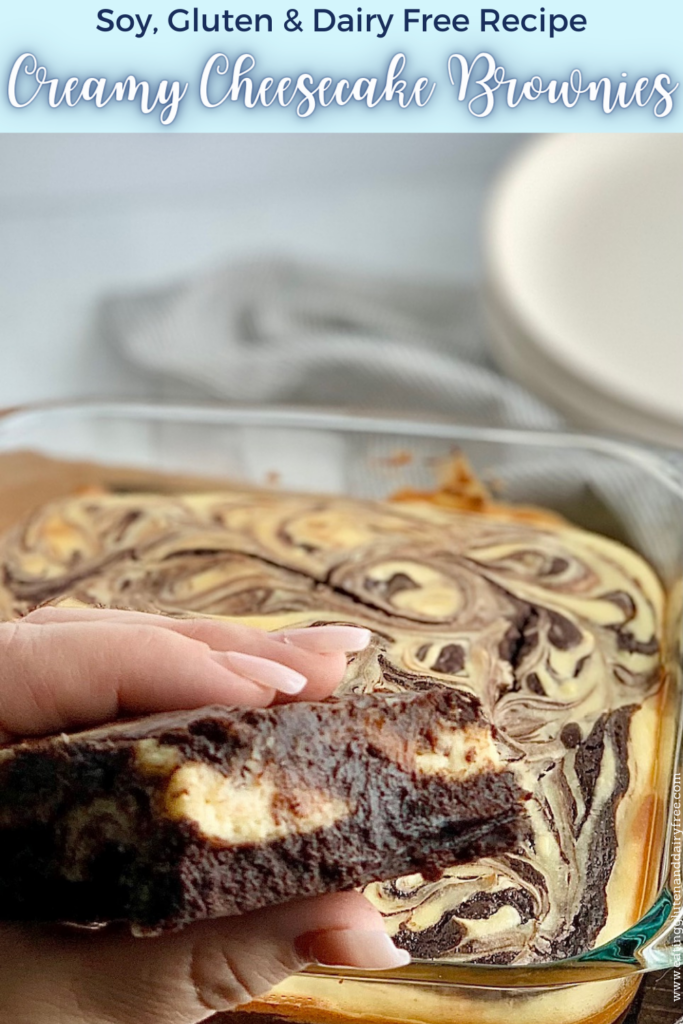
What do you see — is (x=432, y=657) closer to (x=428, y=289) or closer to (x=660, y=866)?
(x=660, y=866)

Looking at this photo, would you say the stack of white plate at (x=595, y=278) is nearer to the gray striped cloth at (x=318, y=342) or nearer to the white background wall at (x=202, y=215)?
the gray striped cloth at (x=318, y=342)

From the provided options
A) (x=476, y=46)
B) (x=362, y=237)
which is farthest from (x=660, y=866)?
(x=362, y=237)

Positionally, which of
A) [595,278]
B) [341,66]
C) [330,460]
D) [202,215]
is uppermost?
[202,215]

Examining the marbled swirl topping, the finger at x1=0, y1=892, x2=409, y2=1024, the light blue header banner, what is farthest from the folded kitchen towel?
the finger at x1=0, y1=892, x2=409, y2=1024

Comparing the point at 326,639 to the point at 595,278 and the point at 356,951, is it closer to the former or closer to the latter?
the point at 356,951

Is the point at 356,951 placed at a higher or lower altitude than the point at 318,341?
lower

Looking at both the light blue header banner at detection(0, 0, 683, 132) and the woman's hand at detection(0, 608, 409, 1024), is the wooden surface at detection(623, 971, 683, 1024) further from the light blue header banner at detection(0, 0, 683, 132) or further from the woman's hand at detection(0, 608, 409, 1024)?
the light blue header banner at detection(0, 0, 683, 132)

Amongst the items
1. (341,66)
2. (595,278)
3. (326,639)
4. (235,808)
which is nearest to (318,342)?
(595,278)
